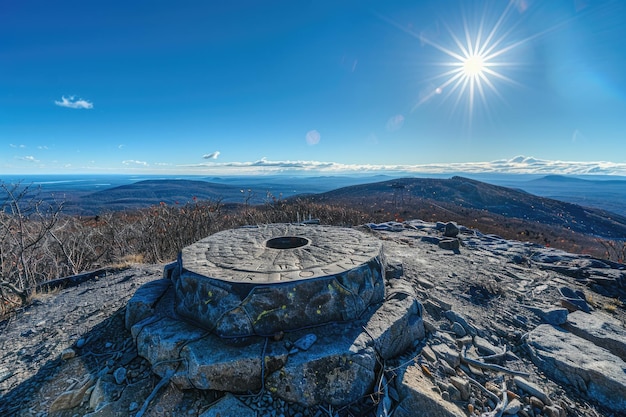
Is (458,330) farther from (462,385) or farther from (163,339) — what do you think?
(163,339)

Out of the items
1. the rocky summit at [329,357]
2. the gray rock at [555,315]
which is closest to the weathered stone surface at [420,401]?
the rocky summit at [329,357]

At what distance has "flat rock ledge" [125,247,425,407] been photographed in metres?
2.59

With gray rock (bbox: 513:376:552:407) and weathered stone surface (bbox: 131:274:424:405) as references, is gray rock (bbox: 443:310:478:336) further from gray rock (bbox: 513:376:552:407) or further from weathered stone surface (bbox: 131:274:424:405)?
weathered stone surface (bbox: 131:274:424:405)

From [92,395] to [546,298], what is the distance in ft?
22.2

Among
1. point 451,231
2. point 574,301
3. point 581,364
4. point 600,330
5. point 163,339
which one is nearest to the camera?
point 163,339

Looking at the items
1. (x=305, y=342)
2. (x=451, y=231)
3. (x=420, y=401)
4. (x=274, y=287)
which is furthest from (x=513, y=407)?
(x=451, y=231)

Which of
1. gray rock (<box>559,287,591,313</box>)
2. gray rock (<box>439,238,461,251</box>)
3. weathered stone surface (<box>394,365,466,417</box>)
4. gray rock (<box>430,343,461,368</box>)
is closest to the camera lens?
weathered stone surface (<box>394,365,466,417</box>)

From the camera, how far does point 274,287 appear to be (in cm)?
293

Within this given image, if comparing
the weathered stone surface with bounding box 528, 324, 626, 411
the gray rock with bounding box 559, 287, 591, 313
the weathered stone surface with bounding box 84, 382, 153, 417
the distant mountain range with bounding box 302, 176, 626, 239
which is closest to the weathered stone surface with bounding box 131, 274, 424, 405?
the weathered stone surface with bounding box 84, 382, 153, 417

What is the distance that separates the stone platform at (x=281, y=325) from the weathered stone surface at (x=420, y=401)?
11.9 inches

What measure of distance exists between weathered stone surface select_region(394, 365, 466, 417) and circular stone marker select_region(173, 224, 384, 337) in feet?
2.85

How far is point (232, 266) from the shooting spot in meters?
3.54

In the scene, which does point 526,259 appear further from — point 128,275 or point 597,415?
point 128,275

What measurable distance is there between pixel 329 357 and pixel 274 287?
0.91m
